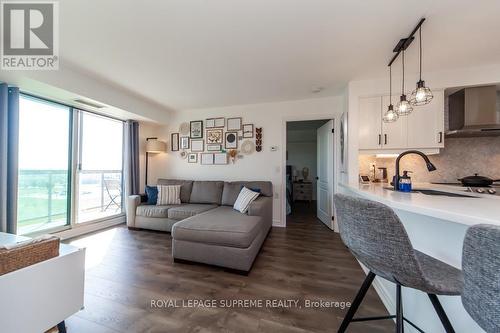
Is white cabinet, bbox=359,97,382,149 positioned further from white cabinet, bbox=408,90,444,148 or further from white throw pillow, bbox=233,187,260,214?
white throw pillow, bbox=233,187,260,214

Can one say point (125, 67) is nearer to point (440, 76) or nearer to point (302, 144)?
point (440, 76)

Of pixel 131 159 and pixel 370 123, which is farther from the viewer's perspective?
pixel 131 159

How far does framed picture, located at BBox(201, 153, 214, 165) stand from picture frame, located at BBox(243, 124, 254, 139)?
2.88 ft

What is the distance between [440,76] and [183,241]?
3.91 metres

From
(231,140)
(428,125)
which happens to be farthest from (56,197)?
(428,125)

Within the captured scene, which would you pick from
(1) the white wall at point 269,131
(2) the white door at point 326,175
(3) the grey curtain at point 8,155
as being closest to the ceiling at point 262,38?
(1) the white wall at point 269,131

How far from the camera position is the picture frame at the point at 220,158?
4.14 metres

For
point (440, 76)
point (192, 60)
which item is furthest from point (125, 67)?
point (440, 76)

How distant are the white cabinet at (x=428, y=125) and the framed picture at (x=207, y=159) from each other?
344cm

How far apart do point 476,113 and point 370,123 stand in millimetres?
1133

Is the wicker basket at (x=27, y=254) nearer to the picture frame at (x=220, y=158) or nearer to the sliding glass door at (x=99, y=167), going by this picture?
the sliding glass door at (x=99, y=167)

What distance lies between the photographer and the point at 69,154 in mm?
3232

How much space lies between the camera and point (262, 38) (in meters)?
1.91

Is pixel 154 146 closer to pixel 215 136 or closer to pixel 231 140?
pixel 215 136
